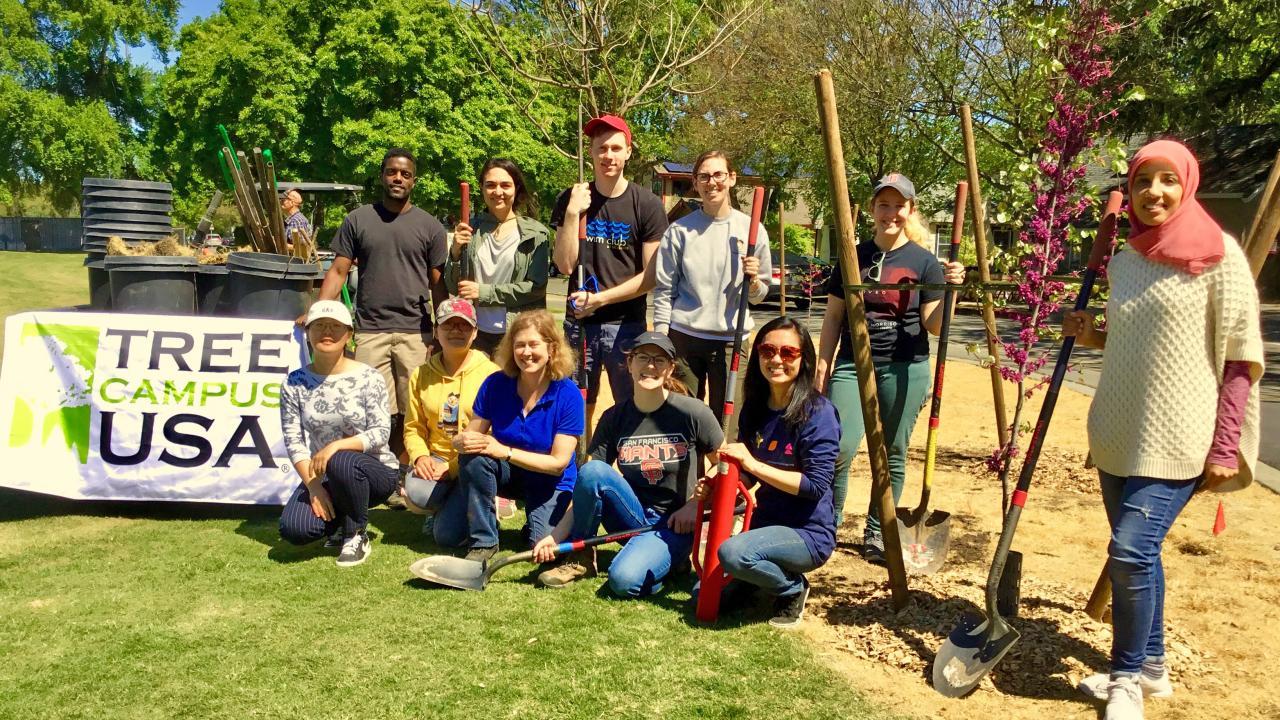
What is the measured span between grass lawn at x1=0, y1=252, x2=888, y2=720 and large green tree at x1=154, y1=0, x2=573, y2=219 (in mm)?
25802

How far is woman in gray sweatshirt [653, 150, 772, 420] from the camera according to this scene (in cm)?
473

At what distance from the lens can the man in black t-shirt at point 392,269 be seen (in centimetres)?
541

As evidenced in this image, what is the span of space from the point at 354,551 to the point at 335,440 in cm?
57

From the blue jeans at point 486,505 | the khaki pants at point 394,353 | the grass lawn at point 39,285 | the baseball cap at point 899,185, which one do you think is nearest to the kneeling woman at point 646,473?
the blue jeans at point 486,505

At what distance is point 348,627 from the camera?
12.5 feet

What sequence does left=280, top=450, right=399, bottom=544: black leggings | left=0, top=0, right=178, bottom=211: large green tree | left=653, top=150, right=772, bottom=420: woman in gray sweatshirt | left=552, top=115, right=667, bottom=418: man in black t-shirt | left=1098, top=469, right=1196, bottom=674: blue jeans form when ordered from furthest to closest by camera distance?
left=0, top=0, right=178, bottom=211: large green tree < left=552, top=115, right=667, bottom=418: man in black t-shirt < left=653, top=150, right=772, bottom=420: woman in gray sweatshirt < left=280, top=450, right=399, bottom=544: black leggings < left=1098, top=469, right=1196, bottom=674: blue jeans

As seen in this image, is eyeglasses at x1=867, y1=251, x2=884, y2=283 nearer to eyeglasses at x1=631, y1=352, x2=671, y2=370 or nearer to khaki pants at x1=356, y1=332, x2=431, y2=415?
eyeglasses at x1=631, y1=352, x2=671, y2=370

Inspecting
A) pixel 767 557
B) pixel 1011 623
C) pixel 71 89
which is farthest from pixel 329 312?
pixel 71 89

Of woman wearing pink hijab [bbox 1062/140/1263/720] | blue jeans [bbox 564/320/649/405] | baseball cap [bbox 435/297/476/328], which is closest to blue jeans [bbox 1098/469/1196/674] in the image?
woman wearing pink hijab [bbox 1062/140/1263/720]

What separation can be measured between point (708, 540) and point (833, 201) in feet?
4.68

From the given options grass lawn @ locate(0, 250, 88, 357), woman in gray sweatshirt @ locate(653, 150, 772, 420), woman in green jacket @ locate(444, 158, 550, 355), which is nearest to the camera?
woman in gray sweatshirt @ locate(653, 150, 772, 420)

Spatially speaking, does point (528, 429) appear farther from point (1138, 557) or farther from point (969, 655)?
point (1138, 557)

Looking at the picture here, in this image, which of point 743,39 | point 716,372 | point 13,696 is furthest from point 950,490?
point 743,39

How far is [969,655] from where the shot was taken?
337 centimetres
